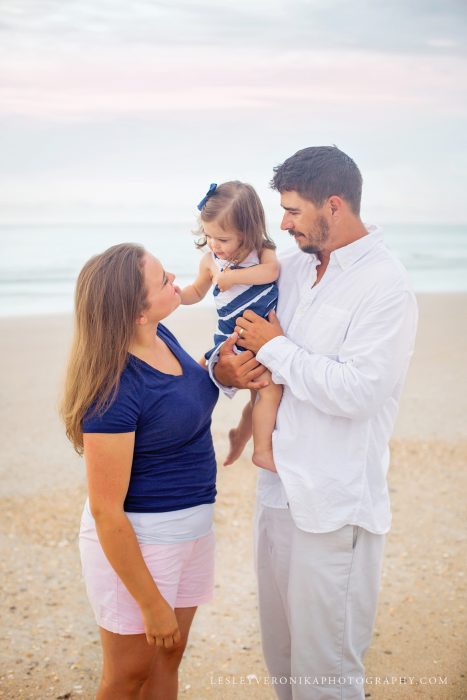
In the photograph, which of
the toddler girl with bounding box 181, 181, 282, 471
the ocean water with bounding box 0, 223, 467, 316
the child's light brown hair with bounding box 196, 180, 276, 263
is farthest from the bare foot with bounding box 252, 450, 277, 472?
the ocean water with bounding box 0, 223, 467, 316

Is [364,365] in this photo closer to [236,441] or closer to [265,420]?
[265,420]

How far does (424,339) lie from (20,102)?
32.8 metres

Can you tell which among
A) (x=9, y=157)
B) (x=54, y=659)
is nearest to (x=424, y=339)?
(x=54, y=659)

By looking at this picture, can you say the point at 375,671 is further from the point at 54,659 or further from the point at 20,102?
the point at 20,102

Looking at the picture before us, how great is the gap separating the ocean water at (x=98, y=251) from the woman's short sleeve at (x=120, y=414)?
12.1 metres

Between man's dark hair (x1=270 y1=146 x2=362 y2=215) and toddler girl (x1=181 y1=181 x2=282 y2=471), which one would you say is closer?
man's dark hair (x1=270 y1=146 x2=362 y2=215)

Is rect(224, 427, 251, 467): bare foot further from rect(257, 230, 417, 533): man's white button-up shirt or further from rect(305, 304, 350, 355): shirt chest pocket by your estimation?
rect(305, 304, 350, 355): shirt chest pocket

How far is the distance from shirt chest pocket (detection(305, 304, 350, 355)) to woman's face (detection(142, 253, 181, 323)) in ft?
1.83

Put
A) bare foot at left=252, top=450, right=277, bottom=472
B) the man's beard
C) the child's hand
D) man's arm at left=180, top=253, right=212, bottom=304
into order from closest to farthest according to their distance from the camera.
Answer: the man's beard → bare foot at left=252, top=450, right=277, bottom=472 → the child's hand → man's arm at left=180, top=253, right=212, bottom=304

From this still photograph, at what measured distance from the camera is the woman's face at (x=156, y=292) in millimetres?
2727

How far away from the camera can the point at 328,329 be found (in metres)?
2.91

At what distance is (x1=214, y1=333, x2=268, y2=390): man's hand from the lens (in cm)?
305

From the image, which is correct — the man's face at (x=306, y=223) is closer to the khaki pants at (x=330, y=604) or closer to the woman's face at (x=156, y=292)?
the woman's face at (x=156, y=292)

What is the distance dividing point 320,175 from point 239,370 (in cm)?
82
